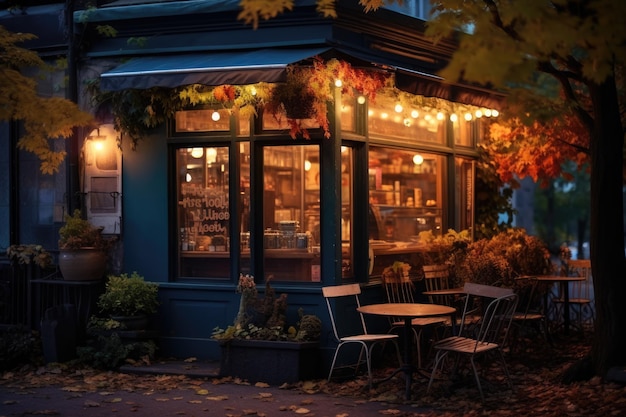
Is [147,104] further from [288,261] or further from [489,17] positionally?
[489,17]

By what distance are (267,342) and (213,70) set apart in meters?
3.00

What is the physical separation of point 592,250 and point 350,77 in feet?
10.5

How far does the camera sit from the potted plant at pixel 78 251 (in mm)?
11414

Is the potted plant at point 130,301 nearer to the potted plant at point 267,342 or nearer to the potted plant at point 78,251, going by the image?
the potted plant at point 78,251

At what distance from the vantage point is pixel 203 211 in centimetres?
1167

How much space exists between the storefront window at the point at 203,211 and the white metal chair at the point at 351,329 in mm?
1604

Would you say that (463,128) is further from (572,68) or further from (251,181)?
(572,68)

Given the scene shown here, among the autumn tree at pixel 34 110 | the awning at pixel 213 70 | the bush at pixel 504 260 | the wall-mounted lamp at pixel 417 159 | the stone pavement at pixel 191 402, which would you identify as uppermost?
the awning at pixel 213 70

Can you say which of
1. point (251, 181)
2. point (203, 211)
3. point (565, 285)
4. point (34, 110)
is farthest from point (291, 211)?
point (565, 285)

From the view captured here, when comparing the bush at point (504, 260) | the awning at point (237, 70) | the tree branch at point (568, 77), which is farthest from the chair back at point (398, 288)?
the tree branch at point (568, 77)

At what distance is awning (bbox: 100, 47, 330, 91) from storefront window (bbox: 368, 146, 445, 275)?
2.14 meters

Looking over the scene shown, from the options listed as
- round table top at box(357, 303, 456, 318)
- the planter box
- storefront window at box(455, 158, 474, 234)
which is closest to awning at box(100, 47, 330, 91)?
round table top at box(357, 303, 456, 318)

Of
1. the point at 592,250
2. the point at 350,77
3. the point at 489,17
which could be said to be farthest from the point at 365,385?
the point at 489,17

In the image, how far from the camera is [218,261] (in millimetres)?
11578
